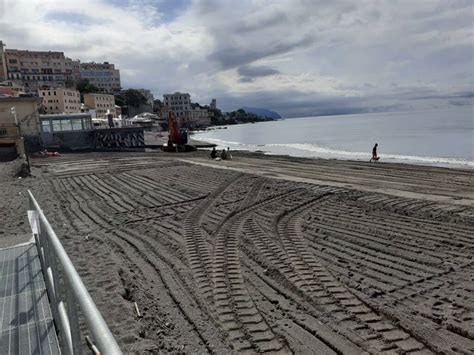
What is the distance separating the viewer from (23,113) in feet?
127

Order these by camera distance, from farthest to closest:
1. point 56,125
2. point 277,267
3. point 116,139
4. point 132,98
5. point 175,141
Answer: point 132,98, point 116,139, point 56,125, point 175,141, point 277,267

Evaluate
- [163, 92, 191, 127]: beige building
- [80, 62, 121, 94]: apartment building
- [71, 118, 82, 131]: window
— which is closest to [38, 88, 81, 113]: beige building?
[71, 118, 82, 131]: window

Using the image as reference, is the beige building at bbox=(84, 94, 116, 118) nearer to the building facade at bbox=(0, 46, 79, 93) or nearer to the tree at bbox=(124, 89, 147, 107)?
the tree at bbox=(124, 89, 147, 107)

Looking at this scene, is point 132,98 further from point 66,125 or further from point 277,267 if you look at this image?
point 277,267

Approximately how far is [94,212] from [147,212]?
1673 millimetres

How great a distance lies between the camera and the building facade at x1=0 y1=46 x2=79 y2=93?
12860 cm

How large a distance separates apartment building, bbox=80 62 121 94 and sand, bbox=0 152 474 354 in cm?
16431

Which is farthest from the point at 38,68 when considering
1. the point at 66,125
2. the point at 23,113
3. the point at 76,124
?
the point at 23,113

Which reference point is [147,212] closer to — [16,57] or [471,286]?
[471,286]

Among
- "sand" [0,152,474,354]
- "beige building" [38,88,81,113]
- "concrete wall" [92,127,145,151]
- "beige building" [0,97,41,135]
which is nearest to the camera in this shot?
"sand" [0,152,474,354]

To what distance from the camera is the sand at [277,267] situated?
4.49 metres

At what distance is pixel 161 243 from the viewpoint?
8.09 metres

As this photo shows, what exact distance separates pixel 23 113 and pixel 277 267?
Result: 40.0m

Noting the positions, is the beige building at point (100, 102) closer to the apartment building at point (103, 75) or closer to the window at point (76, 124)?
the apartment building at point (103, 75)
